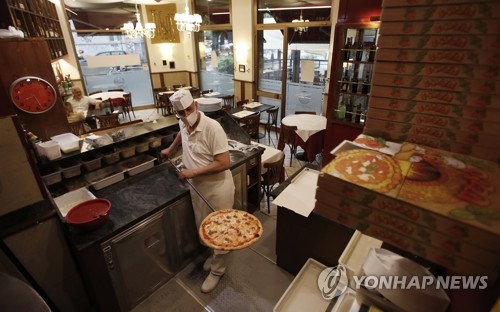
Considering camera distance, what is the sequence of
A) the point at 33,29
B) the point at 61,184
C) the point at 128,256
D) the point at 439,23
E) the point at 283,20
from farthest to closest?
the point at 283,20
the point at 33,29
the point at 61,184
the point at 128,256
the point at 439,23

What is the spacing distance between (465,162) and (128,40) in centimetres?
962

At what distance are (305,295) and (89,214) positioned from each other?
1.79 metres

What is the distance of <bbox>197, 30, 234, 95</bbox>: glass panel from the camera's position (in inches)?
301

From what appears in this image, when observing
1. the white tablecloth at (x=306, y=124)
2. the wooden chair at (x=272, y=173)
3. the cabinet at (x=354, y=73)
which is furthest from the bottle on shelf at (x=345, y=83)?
the wooden chair at (x=272, y=173)

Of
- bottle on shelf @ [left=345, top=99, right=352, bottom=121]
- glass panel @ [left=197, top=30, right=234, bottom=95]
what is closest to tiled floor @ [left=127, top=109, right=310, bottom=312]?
bottle on shelf @ [left=345, top=99, right=352, bottom=121]

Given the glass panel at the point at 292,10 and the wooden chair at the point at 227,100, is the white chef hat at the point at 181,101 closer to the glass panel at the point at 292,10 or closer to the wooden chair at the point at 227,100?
the glass panel at the point at 292,10

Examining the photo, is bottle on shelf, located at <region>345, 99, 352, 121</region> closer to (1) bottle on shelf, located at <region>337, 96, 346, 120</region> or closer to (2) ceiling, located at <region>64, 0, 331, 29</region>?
(1) bottle on shelf, located at <region>337, 96, 346, 120</region>

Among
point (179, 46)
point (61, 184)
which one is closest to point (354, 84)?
point (61, 184)

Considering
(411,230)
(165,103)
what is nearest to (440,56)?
(411,230)

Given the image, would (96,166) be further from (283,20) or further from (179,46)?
(179,46)

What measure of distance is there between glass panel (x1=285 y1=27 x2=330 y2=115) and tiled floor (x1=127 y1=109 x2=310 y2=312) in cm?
406

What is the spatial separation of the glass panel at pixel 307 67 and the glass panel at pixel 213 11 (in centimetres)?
244

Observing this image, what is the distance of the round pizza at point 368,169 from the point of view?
0.77 meters

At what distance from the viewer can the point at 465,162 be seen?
0.84m
